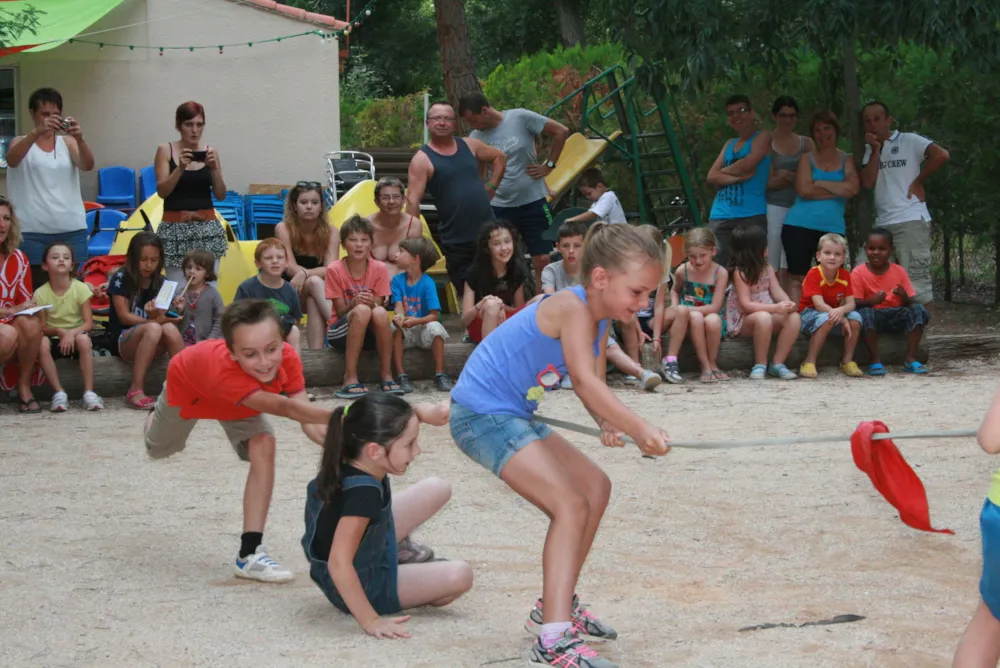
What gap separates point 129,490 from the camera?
18.2 ft

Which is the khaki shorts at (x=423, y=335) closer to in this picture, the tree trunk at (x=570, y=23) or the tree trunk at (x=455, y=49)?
the tree trunk at (x=455, y=49)

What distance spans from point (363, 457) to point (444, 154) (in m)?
5.44

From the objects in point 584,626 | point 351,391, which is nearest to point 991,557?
point 584,626

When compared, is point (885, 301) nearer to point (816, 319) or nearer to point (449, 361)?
point (816, 319)

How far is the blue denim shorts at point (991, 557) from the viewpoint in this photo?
263cm

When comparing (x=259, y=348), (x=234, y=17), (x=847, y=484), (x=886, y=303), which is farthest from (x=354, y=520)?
→ (x=234, y=17)

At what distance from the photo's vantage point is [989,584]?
2686 millimetres

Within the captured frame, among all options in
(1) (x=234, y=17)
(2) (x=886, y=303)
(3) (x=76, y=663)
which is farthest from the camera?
(1) (x=234, y=17)

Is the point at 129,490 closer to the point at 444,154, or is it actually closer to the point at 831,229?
the point at 444,154

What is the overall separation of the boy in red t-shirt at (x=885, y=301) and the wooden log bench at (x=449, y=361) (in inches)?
5.0

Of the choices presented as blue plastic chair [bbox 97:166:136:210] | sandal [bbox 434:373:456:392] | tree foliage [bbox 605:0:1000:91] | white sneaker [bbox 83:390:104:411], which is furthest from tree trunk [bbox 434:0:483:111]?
white sneaker [bbox 83:390:104:411]

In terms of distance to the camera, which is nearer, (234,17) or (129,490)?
(129,490)

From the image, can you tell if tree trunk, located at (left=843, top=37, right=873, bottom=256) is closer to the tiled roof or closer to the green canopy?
the tiled roof

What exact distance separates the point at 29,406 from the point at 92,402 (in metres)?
0.34
